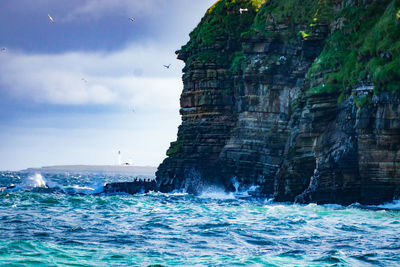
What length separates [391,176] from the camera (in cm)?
5016

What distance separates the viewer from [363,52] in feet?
182

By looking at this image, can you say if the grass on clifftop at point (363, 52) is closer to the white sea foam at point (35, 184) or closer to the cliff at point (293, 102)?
the cliff at point (293, 102)

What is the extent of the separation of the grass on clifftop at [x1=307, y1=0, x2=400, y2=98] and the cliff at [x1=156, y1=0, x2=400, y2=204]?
11 cm

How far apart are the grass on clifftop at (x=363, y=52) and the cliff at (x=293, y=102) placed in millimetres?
111

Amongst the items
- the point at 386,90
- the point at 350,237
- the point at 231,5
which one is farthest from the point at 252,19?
the point at 350,237

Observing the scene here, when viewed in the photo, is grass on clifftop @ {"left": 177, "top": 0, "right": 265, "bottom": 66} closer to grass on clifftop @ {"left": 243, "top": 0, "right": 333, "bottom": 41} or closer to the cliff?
the cliff

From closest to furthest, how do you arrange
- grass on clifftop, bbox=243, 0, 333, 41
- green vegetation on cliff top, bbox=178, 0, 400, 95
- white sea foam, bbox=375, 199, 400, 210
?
white sea foam, bbox=375, 199, 400, 210
green vegetation on cliff top, bbox=178, 0, 400, 95
grass on clifftop, bbox=243, 0, 333, 41

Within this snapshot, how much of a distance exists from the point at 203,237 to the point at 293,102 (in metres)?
36.4

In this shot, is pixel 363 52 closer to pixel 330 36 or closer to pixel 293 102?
pixel 330 36

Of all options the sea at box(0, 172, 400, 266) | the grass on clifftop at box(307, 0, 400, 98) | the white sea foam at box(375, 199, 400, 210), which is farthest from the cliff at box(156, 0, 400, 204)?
the sea at box(0, 172, 400, 266)

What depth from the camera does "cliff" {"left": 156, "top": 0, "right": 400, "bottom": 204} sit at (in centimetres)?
5159

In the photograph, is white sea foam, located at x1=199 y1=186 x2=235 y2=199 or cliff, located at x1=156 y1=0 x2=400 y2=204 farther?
white sea foam, located at x1=199 y1=186 x2=235 y2=199

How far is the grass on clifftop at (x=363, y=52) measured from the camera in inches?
2016

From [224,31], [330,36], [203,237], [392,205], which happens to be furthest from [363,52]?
[224,31]
